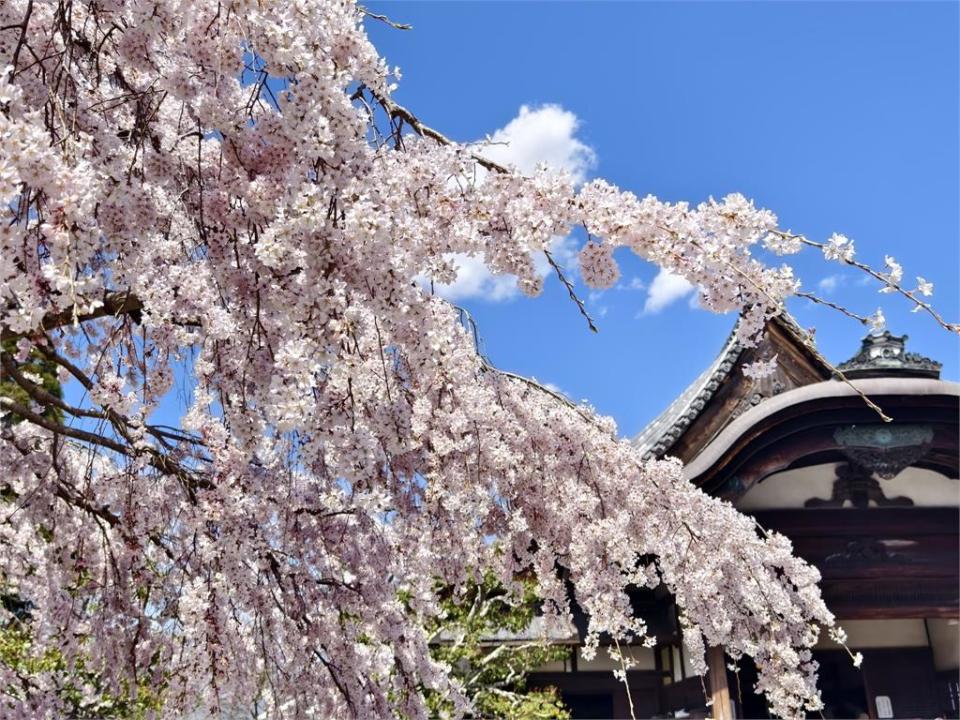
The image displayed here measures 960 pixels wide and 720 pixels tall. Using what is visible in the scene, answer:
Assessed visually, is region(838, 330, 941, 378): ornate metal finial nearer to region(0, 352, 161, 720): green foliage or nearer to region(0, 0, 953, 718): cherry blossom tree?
region(0, 0, 953, 718): cherry blossom tree

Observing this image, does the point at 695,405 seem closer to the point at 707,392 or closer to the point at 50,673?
the point at 707,392

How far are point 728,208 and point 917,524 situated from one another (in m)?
8.59

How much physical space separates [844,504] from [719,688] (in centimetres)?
311

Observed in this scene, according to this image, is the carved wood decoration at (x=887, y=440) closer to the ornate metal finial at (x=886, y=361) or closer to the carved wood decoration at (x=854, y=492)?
the ornate metal finial at (x=886, y=361)

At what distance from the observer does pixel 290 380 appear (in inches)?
115

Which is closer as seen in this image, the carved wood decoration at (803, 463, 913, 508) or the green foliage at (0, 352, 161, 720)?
the green foliage at (0, 352, 161, 720)

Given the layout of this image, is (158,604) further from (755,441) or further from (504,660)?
(504,660)

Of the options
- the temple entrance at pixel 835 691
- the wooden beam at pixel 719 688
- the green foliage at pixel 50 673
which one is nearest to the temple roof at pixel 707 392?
the wooden beam at pixel 719 688

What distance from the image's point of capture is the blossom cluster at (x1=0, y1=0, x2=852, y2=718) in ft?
9.43

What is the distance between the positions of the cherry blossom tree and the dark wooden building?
2.50m

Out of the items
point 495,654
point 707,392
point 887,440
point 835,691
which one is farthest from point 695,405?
point 835,691

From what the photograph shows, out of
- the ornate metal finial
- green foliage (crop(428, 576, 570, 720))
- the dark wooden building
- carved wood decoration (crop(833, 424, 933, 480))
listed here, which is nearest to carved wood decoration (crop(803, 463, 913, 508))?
the dark wooden building

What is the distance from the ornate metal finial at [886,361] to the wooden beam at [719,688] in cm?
332

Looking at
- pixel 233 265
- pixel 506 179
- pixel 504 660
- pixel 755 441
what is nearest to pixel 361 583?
pixel 233 265
